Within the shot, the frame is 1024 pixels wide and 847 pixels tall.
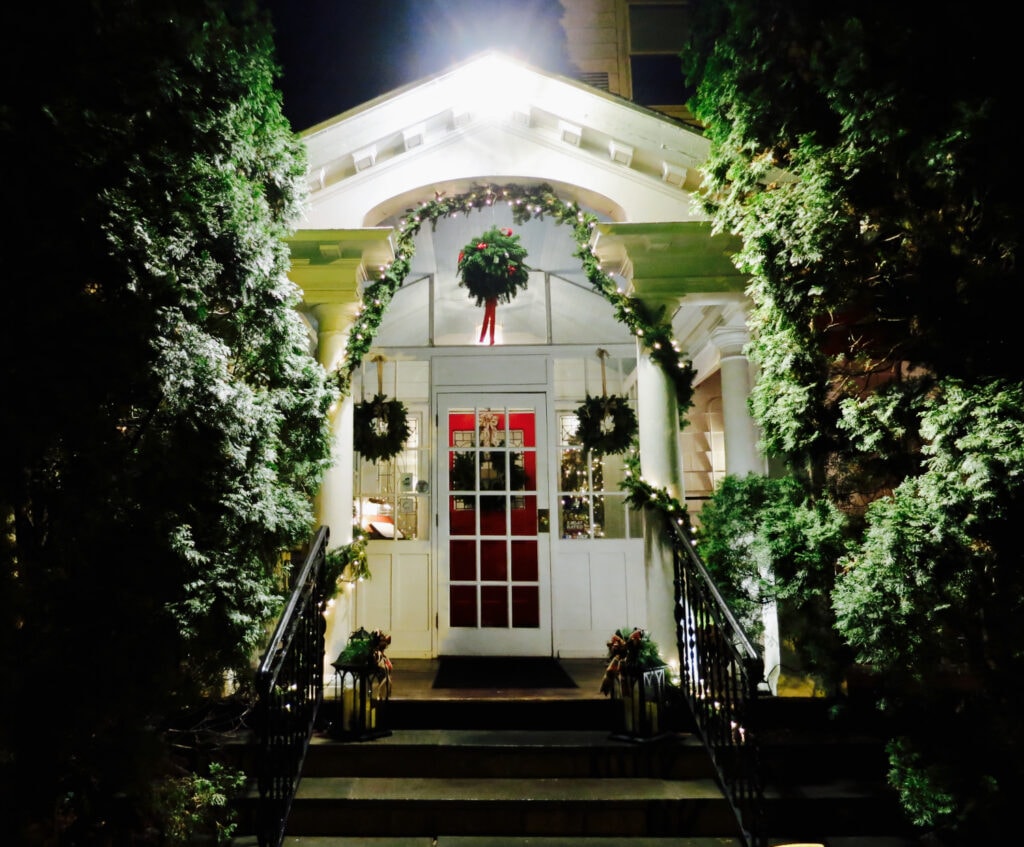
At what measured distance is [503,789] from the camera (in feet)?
13.2

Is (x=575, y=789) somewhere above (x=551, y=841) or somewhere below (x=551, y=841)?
above

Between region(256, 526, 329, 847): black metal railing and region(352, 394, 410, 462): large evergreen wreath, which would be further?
region(352, 394, 410, 462): large evergreen wreath

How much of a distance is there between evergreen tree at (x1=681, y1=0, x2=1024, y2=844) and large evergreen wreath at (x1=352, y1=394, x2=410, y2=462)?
3.71 m

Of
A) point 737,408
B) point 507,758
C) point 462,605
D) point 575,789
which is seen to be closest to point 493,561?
point 462,605

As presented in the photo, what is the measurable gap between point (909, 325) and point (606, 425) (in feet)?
11.2

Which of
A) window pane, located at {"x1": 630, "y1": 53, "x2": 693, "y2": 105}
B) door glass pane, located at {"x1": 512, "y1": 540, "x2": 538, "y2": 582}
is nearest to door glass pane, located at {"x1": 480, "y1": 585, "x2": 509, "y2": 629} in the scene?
door glass pane, located at {"x1": 512, "y1": 540, "x2": 538, "y2": 582}

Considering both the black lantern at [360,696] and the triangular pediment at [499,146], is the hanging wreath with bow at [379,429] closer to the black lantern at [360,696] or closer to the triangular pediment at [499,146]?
the triangular pediment at [499,146]

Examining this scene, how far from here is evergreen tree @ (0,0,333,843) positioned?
296 cm

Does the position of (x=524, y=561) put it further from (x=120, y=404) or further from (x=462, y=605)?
(x=120, y=404)

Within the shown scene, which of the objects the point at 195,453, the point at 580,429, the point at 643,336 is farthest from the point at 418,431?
the point at 195,453

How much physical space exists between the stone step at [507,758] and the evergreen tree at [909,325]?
4.10ft

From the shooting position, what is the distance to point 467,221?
22.8 feet

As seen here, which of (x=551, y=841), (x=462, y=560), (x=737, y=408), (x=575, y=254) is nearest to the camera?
(x=551, y=841)

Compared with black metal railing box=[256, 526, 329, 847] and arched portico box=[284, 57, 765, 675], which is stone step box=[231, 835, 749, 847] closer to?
black metal railing box=[256, 526, 329, 847]
